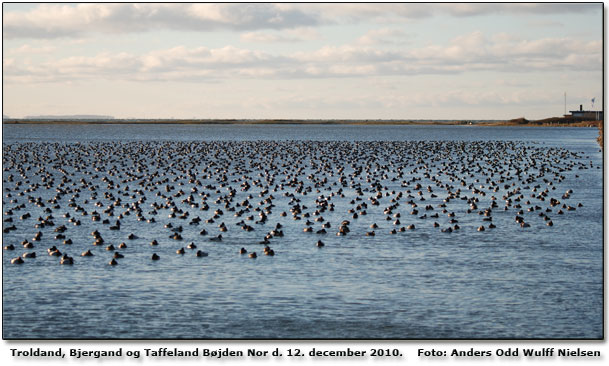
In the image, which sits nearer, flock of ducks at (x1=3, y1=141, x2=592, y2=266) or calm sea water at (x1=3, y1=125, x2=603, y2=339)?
calm sea water at (x1=3, y1=125, x2=603, y2=339)

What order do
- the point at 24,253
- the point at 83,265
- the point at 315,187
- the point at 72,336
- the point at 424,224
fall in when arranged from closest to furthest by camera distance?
1. the point at 72,336
2. the point at 83,265
3. the point at 24,253
4. the point at 424,224
5. the point at 315,187

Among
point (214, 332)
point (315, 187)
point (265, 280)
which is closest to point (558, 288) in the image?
point (265, 280)

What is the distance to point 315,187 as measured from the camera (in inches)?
2650

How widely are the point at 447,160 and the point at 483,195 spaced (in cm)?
4394

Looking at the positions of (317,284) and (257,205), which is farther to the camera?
(257,205)

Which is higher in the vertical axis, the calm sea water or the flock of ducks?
the flock of ducks

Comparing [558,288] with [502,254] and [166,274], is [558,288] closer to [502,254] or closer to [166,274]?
[502,254]

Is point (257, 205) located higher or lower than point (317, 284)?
higher

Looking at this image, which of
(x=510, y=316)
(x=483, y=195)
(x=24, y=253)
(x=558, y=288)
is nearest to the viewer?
(x=510, y=316)

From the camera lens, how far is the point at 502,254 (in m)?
37.9

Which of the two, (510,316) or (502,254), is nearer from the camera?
(510,316)

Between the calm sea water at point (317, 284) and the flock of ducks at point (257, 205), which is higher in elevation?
the flock of ducks at point (257, 205)

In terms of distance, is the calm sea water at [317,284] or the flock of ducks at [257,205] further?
the flock of ducks at [257,205]

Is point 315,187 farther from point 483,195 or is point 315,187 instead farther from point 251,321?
point 251,321
